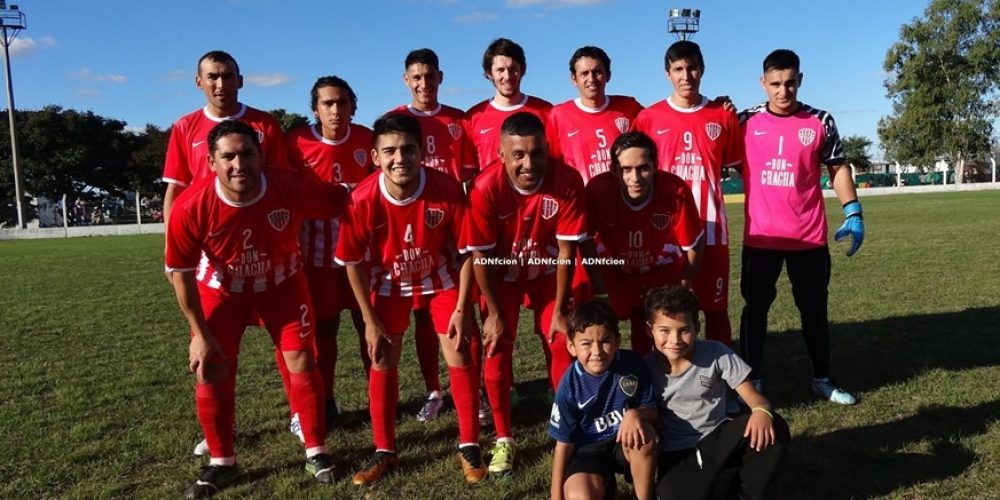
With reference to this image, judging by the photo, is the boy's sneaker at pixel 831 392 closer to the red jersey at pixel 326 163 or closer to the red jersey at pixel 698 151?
the red jersey at pixel 698 151

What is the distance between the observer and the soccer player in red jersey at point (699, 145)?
14.5 ft

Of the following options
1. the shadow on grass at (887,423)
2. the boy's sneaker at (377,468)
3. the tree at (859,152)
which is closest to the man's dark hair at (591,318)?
the shadow on grass at (887,423)

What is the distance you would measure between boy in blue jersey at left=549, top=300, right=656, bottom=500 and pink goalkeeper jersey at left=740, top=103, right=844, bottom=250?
194cm

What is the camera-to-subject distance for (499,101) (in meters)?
4.82

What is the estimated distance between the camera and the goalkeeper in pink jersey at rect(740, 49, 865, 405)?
4621mm

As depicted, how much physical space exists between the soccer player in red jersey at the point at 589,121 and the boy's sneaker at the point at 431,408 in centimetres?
176

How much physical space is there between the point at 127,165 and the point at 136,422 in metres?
47.5

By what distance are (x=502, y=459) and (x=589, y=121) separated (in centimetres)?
216

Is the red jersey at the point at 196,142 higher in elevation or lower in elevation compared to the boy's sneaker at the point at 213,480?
higher

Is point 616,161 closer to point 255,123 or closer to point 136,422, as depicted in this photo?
point 255,123

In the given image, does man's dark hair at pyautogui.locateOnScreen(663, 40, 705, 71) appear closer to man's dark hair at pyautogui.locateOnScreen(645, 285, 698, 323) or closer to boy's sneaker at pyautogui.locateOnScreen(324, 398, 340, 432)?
man's dark hair at pyautogui.locateOnScreen(645, 285, 698, 323)

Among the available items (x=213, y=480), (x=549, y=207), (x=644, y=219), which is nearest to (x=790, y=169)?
(x=644, y=219)

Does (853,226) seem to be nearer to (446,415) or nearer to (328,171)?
(446,415)

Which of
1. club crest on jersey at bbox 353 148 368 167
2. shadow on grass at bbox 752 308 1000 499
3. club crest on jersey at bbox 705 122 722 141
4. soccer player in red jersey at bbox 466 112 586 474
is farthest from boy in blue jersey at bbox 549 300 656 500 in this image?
club crest on jersey at bbox 353 148 368 167
